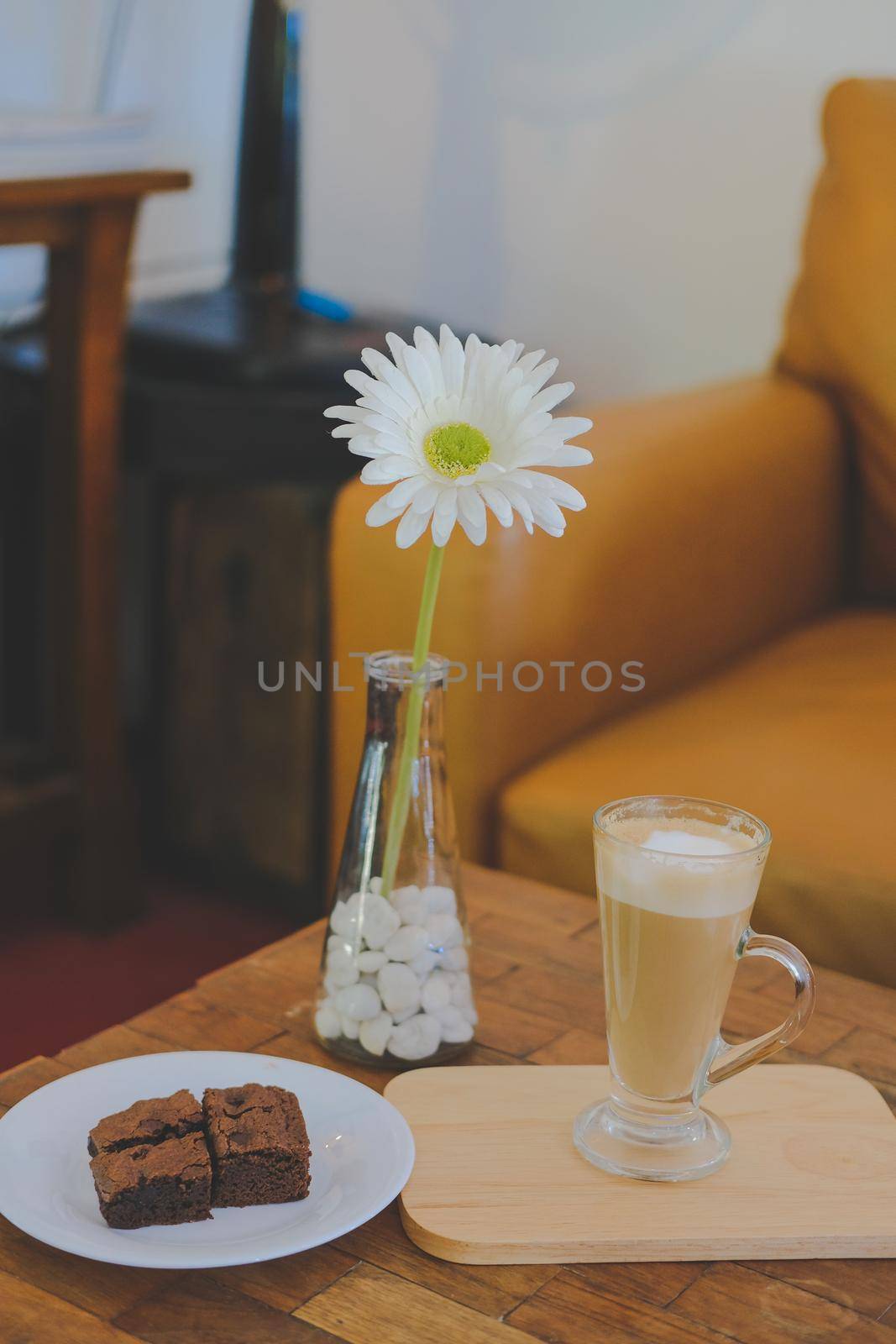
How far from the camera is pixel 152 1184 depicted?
0.60 metres

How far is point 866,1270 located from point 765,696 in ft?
2.45

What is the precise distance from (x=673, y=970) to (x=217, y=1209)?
221 millimetres

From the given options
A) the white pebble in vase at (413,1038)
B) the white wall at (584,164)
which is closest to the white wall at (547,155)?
the white wall at (584,164)

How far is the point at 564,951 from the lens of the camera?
0.91m

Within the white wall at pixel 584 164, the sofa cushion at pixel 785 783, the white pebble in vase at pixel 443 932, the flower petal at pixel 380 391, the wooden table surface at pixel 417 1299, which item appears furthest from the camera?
the white wall at pixel 584 164

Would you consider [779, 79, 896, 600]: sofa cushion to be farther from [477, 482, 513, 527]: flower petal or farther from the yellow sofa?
[477, 482, 513, 527]: flower petal

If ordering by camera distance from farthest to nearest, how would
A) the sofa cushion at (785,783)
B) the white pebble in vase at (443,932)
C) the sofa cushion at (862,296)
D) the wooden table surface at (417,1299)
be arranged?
the sofa cushion at (862,296) < the sofa cushion at (785,783) < the white pebble in vase at (443,932) < the wooden table surface at (417,1299)

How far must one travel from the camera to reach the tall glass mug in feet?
2.14

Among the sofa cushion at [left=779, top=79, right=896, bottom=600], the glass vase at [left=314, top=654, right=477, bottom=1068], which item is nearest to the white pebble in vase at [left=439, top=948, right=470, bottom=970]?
the glass vase at [left=314, top=654, right=477, bottom=1068]

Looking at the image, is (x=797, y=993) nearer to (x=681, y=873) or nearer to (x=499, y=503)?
(x=681, y=873)

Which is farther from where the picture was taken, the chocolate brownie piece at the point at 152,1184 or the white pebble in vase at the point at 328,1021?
the white pebble in vase at the point at 328,1021

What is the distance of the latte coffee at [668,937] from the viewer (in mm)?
648

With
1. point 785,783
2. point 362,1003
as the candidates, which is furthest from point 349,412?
point 785,783

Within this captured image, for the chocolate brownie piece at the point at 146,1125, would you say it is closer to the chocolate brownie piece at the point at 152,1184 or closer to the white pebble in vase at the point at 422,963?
the chocolate brownie piece at the point at 152,1184
